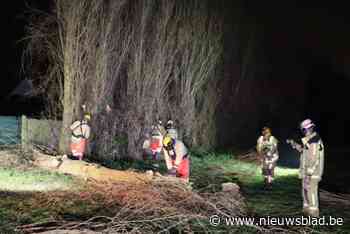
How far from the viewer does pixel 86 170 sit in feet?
42.8

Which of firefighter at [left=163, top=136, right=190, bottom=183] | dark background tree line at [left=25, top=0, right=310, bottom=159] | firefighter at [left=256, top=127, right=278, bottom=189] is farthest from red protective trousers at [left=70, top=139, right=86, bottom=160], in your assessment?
firefighter at [left=256, top=127, right=278, bottom=189]

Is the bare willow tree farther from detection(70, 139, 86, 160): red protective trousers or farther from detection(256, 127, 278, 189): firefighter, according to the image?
detection(256, 127, 278, 189): firefighter

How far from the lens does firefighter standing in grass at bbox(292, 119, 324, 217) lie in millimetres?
9984

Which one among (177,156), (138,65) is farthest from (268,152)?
(138,65)

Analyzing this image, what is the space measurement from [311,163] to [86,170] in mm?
5706

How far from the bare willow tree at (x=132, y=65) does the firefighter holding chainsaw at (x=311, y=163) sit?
29.5 feet

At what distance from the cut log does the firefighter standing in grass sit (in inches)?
128

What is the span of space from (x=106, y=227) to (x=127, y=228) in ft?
1.09

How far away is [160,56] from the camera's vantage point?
2033cm

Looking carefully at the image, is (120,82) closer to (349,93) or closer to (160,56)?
(160,56)

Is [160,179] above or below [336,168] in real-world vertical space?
above

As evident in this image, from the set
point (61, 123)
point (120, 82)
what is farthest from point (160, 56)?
point (61, 123)

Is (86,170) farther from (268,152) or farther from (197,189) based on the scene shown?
(268,152)

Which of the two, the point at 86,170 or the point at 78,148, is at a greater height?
the point at 78,148
